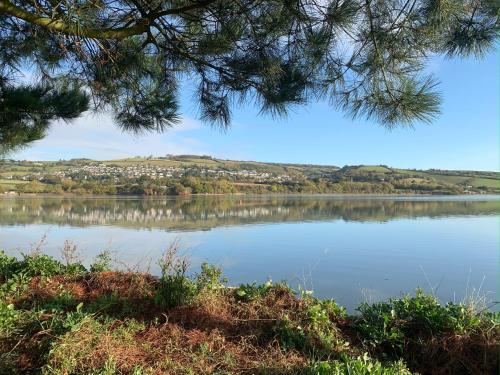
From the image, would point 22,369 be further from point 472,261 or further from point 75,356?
point 472,261

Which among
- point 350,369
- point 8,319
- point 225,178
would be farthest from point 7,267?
point 225,178

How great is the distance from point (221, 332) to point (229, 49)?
9.21 ft

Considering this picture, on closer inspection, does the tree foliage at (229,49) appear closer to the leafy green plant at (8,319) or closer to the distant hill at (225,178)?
the leafy green plant at (8,319)

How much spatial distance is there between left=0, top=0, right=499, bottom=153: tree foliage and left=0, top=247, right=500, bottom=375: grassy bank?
5.63ft

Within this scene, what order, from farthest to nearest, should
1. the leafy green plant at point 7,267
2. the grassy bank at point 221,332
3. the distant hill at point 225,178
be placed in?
the distant hill at point 225,178 < the leafy green plant at point 7,267 < the grassy bank at point 221,332

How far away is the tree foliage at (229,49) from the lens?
3.63m

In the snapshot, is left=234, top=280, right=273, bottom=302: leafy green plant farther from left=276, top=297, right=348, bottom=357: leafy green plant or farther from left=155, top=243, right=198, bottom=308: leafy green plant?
left=276, top=297, right=348, bottom=357: leafy green plant

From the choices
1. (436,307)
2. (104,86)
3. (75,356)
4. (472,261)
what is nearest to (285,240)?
(472,261)

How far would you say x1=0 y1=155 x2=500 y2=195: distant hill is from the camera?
38.4 meters

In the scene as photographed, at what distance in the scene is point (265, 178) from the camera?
53.2 m

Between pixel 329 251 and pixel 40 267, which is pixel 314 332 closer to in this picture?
pixel 40 267

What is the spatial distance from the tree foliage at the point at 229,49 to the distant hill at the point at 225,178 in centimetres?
3061

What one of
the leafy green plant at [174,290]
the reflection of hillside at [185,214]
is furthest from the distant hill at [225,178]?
the leafy green plant at [174,290]

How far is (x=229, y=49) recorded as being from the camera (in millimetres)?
4684
